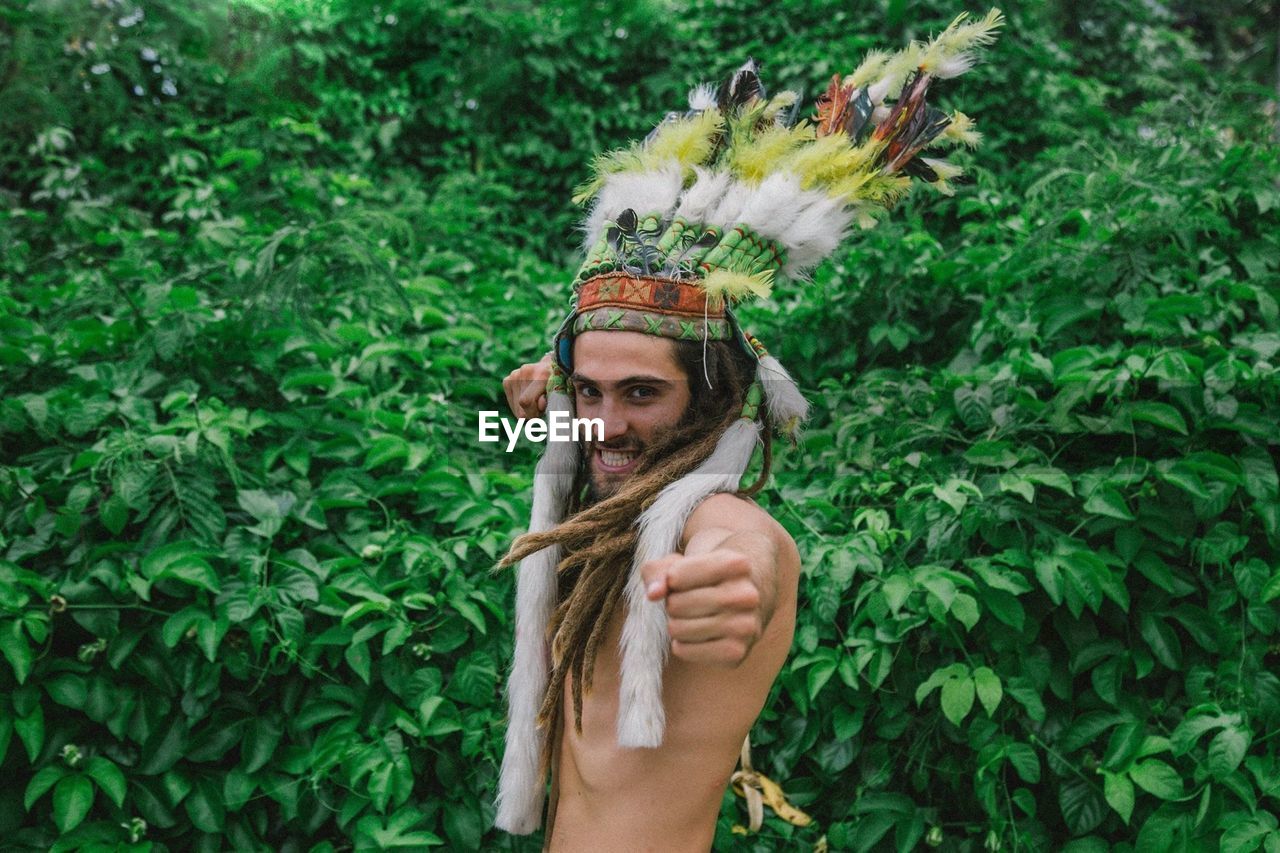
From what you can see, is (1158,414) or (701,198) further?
(1158,414)

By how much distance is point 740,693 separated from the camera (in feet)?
5.12

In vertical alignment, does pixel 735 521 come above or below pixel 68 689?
above

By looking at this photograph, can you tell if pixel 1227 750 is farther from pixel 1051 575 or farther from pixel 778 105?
pixel 778 105

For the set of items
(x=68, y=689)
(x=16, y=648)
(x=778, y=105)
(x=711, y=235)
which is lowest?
(x=68, y=689)

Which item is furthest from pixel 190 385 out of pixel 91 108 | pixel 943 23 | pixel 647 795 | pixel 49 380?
pixel 943 23

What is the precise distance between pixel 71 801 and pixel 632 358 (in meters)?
1.62

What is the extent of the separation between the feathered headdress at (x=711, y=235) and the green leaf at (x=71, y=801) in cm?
99

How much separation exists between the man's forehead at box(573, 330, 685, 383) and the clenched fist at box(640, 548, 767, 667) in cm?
50

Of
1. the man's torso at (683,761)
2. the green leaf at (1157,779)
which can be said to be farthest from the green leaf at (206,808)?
the green leaf at (1157,779)

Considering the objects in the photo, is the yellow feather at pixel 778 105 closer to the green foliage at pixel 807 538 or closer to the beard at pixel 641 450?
the beard at pixel 641 450

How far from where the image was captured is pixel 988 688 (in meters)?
2.20

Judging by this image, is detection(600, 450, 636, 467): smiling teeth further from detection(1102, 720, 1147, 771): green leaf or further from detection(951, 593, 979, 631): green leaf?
detection(1102, 720, 1147, 771): green leaf

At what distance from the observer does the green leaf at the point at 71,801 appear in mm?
2109

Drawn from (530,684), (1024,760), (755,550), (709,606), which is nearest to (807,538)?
(1024,760)
